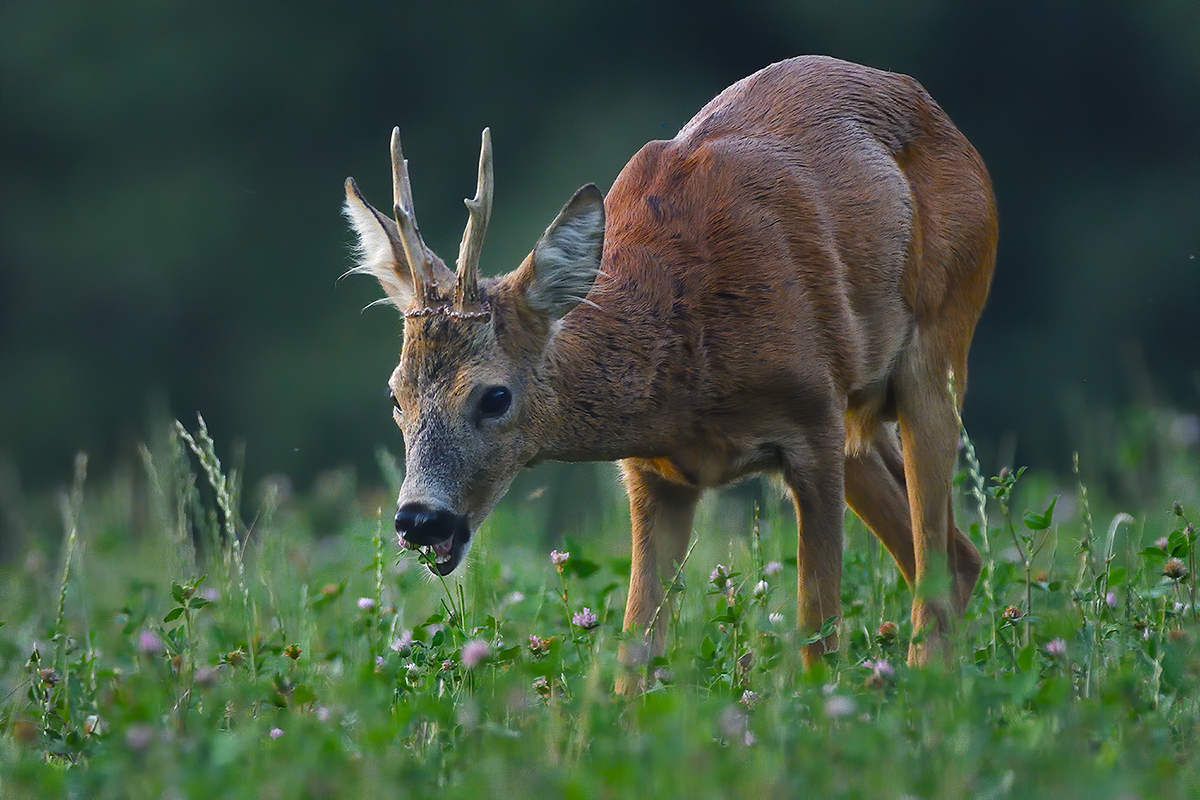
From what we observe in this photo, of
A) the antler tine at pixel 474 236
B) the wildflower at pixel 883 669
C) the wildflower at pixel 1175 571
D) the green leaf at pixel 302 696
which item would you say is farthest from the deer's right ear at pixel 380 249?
the wildflower at pixel 1175 571

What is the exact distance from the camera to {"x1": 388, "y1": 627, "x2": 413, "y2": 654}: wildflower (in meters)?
4.03

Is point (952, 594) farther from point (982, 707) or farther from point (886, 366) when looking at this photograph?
point (982, 707)

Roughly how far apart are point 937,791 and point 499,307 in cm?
203

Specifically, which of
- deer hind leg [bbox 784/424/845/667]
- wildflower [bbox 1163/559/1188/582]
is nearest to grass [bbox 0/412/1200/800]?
wildflower [bbox 1163/559/1188/582]

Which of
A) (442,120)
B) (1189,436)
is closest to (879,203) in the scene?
(1189,436)

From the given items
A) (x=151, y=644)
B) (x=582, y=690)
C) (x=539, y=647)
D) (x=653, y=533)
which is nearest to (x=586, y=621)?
(x=539, y=647)

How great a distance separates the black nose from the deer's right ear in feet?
2.19

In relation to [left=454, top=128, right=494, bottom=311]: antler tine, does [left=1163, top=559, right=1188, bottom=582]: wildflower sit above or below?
below

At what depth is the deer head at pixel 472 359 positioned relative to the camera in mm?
4160

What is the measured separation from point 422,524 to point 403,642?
31cm

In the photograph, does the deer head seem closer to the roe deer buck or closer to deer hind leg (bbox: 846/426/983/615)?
the roe deer buck

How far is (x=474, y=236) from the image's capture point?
4.28m

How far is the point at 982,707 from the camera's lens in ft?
10.3

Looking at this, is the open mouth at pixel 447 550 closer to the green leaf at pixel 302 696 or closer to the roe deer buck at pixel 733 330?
the roe deer buck at pixel 733 330
